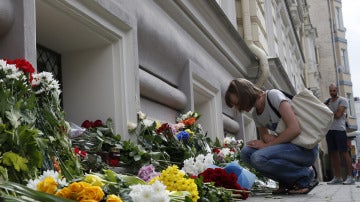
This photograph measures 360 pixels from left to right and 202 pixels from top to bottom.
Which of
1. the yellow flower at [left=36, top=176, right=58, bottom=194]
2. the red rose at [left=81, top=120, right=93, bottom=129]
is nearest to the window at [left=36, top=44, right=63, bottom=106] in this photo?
the red rose at [left=81, top=120, right=93, bottom=129]

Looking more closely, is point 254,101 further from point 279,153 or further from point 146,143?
point 146,143

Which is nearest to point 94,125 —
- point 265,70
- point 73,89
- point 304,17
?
point 73,89

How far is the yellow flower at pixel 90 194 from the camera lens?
222 cm

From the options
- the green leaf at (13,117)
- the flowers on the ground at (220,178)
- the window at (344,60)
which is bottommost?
the flowers on the ground at (220,178)

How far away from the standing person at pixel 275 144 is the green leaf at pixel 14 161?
9.67 ft

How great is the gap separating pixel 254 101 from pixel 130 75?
1.13 metres

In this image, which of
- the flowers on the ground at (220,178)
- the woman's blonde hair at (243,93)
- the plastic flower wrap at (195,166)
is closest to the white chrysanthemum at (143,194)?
the flowers on the ground at (220,178)

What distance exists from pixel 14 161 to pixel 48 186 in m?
0.28

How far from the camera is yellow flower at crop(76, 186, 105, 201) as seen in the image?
2219 millimetres

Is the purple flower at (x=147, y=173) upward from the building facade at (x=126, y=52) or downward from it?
downward

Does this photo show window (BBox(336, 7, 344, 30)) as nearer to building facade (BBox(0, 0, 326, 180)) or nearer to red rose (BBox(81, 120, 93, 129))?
building facade (BBox(0, 0, 326, 180))

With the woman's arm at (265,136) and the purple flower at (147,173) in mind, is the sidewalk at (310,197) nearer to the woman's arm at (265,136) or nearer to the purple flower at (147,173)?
the woman's arm at (265,136)

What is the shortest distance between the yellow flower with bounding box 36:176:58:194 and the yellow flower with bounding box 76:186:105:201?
4.6 inches

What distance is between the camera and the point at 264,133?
5.55 meters
